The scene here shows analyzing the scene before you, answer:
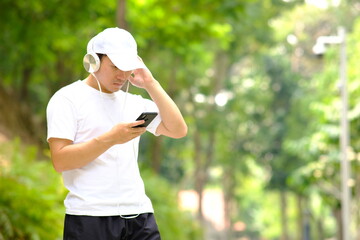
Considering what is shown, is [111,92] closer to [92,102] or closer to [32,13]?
[92,102]

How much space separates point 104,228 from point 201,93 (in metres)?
36.8

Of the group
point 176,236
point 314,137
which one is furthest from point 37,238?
point 314,137

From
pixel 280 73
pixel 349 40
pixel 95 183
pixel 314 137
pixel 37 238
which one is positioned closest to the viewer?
pixel 95 183

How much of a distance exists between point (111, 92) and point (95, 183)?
49cm

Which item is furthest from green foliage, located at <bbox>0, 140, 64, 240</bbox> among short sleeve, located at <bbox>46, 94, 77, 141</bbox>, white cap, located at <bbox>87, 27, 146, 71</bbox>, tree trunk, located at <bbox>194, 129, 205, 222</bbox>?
tree trunk, located at <bbox>194, 129, 205, 222</bbox>

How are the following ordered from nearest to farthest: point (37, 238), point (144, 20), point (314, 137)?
point (37, 238) < point (144, 20) < point (314, 137)

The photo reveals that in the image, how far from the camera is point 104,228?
4.28 metres

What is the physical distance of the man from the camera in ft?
13.8

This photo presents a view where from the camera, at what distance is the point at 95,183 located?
427cm

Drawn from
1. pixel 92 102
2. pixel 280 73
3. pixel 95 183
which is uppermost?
pixel 280 73

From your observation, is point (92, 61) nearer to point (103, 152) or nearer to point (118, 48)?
point (118, 48)

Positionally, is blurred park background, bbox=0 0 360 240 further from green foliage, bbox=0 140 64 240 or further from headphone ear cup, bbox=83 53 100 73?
headphone ear cup, bbox=83 53 100 73

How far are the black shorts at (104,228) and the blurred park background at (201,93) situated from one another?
428cm

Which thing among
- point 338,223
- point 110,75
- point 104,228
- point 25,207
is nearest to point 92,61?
point 110,75
